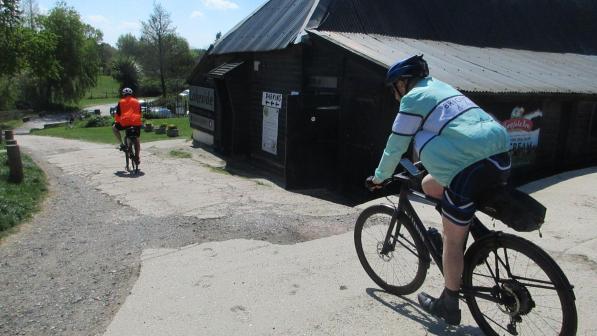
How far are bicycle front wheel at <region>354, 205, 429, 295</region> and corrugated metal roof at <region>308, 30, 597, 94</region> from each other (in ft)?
14.4

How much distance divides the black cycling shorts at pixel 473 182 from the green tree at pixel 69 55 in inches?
2548

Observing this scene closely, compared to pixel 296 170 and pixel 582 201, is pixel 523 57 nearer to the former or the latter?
pixel 582 201

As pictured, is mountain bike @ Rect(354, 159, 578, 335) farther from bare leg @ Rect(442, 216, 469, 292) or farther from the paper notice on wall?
the paper notice on wall

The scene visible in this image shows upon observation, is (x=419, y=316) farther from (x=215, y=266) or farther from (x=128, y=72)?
(x=128, y=72)

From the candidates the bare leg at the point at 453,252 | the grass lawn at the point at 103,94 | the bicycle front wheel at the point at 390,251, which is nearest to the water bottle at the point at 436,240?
the bicycle front wheel at the point at 390,251

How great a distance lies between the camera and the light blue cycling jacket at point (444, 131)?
3172 mm

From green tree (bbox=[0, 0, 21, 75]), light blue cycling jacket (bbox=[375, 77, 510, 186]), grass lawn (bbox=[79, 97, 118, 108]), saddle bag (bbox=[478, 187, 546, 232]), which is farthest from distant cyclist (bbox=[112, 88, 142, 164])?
grass lawn (bbox=[79, 97, 118, 108])

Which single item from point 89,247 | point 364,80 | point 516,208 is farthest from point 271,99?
point 516,208

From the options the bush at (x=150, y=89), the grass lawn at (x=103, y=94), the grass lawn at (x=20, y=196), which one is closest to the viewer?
the grass lawn at (x=20, y=196)

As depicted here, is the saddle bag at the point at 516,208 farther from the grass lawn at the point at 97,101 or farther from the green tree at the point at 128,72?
the green tree at the point at 128,72

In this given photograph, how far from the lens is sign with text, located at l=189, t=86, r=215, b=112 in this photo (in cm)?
1483

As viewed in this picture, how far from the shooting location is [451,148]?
3221mm

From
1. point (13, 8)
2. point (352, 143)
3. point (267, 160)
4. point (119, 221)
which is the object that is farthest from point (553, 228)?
point (13, 8)

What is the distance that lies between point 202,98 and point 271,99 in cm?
445
